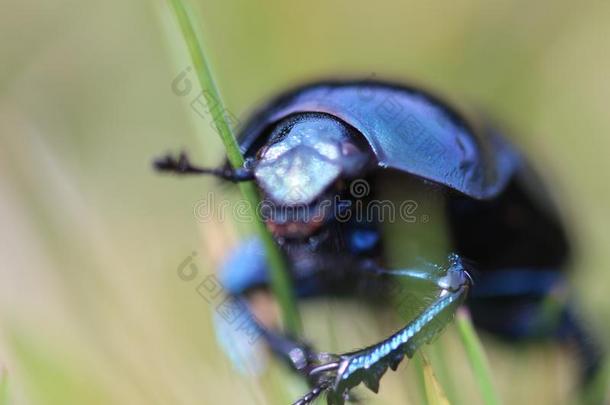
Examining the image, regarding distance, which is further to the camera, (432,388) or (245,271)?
(245,271)

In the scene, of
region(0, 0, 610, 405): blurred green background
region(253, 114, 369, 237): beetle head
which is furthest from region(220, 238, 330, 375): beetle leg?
region(253, 114, 369, 237): beetle head

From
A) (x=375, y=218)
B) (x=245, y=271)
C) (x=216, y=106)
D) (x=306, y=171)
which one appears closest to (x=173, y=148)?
(x=245, y=271)

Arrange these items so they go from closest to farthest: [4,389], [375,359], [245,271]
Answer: [4,389]
[375,359]
[245,271]

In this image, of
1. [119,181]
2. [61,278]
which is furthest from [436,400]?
[119,181]

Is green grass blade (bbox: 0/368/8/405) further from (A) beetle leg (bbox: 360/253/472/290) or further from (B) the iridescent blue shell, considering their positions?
(A) beetle leg (bbox: 360/253/472/290)

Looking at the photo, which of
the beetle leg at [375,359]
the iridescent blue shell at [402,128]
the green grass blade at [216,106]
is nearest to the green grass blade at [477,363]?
the beetle leg at [375,359]

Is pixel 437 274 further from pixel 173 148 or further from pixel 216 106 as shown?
pixel 173 148
